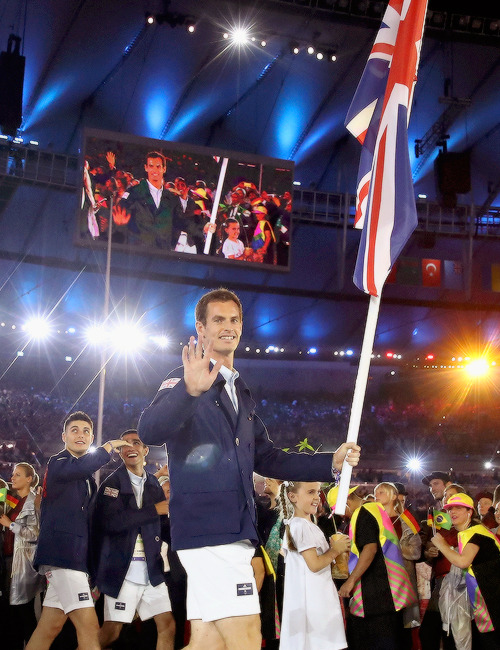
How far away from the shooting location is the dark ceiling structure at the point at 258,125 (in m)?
19.5

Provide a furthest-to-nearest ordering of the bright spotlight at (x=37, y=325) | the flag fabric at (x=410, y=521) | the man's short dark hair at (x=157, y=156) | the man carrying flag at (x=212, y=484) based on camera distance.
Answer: the bright spotlight at (x=37, y=325) < the man's short dark hair at (x=157, y=156) < the flag fabric at (x=410, y=521) < the man carrying flag at (x=212, y=484)

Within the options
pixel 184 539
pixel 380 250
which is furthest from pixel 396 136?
pixel 184 539

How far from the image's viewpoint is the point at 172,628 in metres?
6.02

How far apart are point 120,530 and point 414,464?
20061 millimetres

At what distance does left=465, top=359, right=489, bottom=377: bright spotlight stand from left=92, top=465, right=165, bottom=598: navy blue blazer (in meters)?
23.5

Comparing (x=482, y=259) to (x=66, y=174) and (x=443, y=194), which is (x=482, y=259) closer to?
(x=443, y=194)

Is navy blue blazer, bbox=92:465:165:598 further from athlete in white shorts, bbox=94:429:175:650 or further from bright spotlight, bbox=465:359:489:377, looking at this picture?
bright spotlight, bbox=465:359:489:377

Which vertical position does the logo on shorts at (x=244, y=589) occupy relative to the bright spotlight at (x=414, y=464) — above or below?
below

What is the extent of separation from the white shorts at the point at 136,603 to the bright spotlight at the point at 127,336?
580 inches

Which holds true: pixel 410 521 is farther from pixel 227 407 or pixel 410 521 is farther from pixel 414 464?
pixel 414 464

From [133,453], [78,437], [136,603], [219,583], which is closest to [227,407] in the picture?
[219,583]

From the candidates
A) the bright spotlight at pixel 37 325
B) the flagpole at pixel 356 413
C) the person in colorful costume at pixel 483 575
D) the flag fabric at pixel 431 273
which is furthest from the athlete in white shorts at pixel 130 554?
the flag fabric at pixel 431 273

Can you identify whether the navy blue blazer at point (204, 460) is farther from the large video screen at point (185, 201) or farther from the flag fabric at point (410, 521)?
the large video screen at point (185, 201)

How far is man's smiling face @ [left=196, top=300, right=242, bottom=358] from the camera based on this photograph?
3535 millimetres
